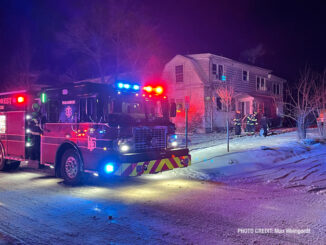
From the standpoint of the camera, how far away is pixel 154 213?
5297 millimetres

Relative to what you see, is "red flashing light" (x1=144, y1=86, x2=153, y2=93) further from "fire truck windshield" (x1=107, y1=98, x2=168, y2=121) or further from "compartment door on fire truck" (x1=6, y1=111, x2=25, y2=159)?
"compartment door on fire truck" (x1=6, y1=111, x2=25, y2=159)

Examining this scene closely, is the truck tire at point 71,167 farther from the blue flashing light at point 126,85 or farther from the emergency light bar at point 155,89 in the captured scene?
the emergency light bar at point 155,89

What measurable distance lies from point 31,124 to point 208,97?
17014mm

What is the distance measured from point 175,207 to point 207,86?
19.2 metres

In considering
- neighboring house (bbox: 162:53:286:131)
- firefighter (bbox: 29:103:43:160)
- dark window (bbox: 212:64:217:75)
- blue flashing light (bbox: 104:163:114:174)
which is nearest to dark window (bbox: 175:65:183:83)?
neighboring house (bbox: 162:53:286:131)

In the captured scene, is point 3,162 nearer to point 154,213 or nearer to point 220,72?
point 154,213

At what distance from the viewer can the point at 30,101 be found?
29.9 feet

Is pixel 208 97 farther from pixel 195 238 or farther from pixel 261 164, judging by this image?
pixel 195 238

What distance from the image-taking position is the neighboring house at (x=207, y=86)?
2395 cm

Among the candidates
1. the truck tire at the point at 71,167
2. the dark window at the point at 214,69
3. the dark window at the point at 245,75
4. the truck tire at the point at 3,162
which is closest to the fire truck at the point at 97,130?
the truck tire at the point at 71,167

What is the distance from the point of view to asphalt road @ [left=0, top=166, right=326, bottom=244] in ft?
13.8

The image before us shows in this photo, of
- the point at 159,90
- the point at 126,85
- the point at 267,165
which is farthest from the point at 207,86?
the point at 126,85

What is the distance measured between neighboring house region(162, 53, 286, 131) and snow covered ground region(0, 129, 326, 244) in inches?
569

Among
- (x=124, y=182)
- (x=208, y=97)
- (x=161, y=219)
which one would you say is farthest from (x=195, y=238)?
(x=208, y=97)
